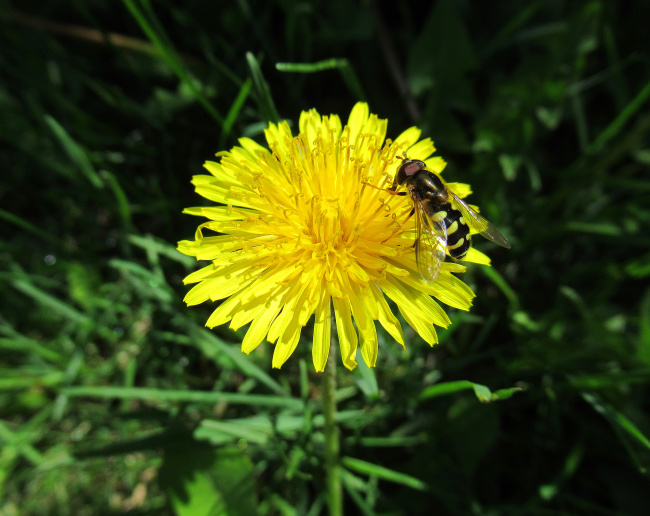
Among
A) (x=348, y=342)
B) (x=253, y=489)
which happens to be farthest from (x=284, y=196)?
(x=253, y=489)

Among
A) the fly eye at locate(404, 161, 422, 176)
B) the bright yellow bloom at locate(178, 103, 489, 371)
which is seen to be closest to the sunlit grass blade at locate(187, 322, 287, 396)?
the bright yellow bloom at locate(178, 103, 489, 371)

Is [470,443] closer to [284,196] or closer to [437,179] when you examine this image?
[437,179]

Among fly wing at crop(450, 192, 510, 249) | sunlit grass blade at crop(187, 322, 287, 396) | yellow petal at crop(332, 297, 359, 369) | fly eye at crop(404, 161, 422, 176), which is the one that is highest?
fly eye at crop(404, 161, 422, 176)

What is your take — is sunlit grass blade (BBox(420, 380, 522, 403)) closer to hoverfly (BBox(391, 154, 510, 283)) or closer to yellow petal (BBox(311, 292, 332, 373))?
hoverfly (BBox(391, 154, 510, 283))

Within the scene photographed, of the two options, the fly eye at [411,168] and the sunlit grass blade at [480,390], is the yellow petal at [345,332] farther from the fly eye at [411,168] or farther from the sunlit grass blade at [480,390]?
the fly eye at [411,168]

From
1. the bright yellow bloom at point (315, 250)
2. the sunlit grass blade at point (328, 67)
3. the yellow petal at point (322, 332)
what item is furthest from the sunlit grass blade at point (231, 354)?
the sunlit grass blade at point (328, 67)

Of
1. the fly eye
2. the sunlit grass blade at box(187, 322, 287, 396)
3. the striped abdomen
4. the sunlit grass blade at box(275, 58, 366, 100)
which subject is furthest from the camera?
the sunlit grass blade at box(187, 322, 287, 396)
